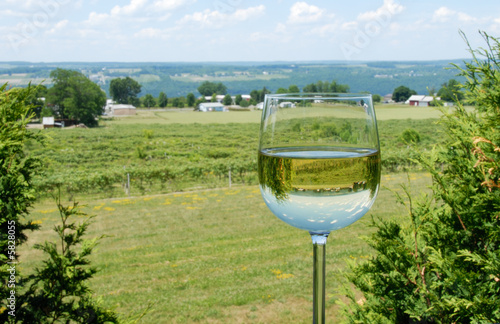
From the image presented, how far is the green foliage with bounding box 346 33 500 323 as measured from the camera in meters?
2.16

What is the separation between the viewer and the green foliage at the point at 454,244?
7.07 feet

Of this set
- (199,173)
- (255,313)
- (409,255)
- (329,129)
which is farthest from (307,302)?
(199,173)

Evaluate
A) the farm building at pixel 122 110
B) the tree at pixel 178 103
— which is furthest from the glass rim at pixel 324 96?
the tree at pixel 178 103

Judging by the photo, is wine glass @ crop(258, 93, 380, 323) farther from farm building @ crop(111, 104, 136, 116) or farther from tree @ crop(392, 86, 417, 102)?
farm building @ crop(111, 104, 136, 116)

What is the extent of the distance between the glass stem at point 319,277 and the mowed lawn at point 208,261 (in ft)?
10.3

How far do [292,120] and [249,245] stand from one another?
11.1 metres

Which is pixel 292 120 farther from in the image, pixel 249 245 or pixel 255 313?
pixel 249 245

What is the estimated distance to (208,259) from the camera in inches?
429

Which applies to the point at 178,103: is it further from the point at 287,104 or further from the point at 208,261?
the point at 287,104

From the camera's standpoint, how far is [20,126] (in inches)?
115

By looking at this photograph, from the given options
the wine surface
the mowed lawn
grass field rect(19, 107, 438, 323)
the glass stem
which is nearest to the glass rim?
the wine surface

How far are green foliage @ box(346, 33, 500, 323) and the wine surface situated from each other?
1.26 metres

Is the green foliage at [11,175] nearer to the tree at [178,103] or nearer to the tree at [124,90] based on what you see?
the tree at [124,90]

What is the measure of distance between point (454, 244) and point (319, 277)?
6.55ft
